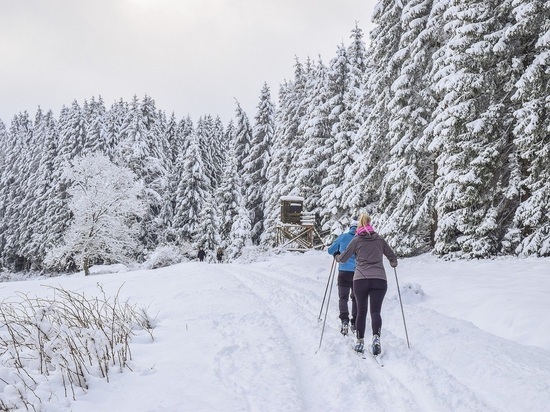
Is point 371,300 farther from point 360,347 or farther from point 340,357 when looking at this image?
point 340,357

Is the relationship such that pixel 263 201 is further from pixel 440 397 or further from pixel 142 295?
pixel 440 397

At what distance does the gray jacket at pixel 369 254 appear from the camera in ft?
19.5

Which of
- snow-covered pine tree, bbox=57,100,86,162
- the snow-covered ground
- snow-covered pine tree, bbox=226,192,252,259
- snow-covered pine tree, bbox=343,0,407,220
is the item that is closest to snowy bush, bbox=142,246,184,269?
snow-covered pine tree, bbox=226,192,252,259

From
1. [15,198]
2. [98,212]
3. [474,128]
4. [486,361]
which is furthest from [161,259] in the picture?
[15,198]

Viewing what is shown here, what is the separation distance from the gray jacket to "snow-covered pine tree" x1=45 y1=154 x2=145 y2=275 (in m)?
28.9

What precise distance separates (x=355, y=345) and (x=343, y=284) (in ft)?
5.78

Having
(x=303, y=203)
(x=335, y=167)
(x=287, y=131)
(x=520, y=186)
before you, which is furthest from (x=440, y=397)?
(x=287, y=131)

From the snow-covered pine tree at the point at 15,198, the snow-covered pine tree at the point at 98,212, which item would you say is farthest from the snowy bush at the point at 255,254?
the snow-covered pine tree at the point at 15,198

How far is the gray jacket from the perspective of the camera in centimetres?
596

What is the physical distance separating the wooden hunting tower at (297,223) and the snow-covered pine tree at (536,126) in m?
16.2

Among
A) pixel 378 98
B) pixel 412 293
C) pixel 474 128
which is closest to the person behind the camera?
pixel 412 293

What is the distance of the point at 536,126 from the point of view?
10.7 metres

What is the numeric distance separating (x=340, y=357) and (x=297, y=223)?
72.5 ft

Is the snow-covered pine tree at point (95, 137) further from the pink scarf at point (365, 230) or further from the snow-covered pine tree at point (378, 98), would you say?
the pink scarf at point (365, 230)
